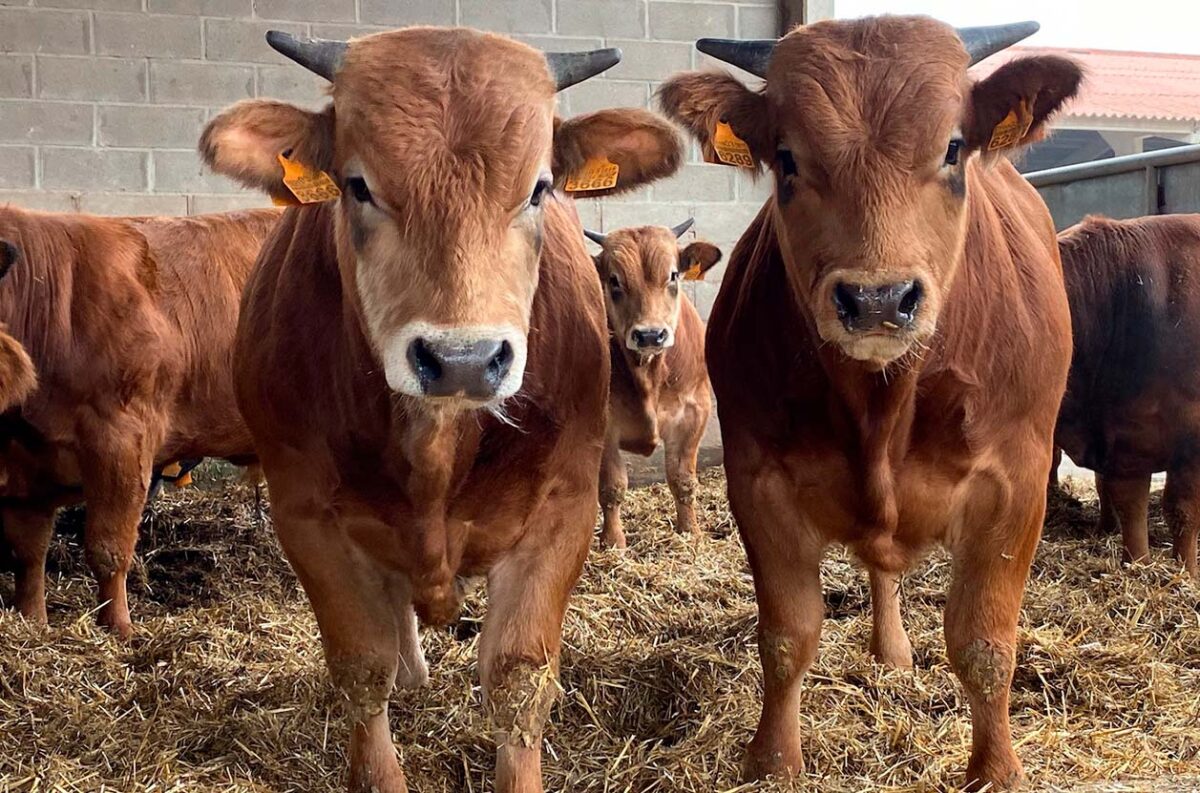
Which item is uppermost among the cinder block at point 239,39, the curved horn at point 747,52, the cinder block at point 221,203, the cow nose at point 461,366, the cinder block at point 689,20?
the cinder block at point 689,20

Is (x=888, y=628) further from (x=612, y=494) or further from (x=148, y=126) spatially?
(x=148, y=126)

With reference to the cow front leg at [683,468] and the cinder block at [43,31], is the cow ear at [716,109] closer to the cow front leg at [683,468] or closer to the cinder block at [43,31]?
the cow front leg at [683,468]

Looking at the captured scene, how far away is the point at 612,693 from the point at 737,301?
3.88ft

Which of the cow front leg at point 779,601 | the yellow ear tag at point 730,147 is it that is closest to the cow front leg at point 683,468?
the cow front leg at point 779,601

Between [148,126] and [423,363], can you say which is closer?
[423,363]

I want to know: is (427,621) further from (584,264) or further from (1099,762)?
(1099,762)

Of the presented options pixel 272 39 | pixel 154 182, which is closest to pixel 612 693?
pixel 272 39

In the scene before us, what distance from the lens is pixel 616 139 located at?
274 cm

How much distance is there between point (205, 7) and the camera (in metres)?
7.14

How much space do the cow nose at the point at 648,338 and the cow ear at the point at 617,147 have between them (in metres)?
3.25

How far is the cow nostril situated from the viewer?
213 cm

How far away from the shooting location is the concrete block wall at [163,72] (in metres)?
6.93

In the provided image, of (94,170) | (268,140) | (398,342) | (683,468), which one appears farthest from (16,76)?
(398,342)

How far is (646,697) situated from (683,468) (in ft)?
9.61
